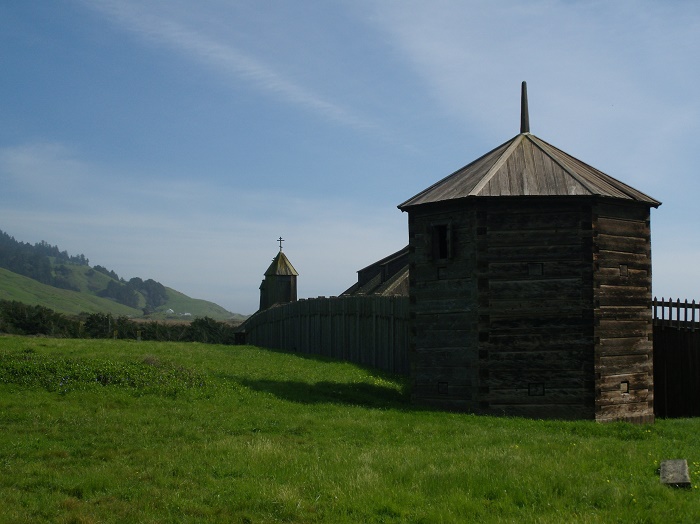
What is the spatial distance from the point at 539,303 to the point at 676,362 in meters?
5.42

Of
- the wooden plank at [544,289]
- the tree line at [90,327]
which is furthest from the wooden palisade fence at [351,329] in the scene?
the tree line at [90,327]

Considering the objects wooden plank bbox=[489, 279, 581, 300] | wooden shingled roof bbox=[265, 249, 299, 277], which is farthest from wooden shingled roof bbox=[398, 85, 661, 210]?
wooden shingled roof bbox=[265, 249, 299, 277]

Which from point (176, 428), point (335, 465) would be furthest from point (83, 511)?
point (176, 428)

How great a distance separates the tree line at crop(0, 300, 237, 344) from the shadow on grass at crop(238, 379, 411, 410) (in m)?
27.9

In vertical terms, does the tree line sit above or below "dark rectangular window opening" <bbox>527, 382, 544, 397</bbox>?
above

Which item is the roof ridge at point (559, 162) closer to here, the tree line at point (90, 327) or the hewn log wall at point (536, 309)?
the hewn log wall at point (536, 309)

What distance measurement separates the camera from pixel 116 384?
18.3m

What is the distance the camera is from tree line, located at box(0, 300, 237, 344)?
170ft

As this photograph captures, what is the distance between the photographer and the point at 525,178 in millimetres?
18781

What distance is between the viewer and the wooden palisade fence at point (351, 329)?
2562cm

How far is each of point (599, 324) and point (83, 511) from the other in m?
12.8

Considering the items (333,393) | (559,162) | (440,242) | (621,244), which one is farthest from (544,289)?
(333,393)

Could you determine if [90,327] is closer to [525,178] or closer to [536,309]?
[525,178]

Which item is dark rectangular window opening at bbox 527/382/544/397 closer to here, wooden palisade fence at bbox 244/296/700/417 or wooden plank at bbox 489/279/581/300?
wooden plank at bbox 489/279/581/300
